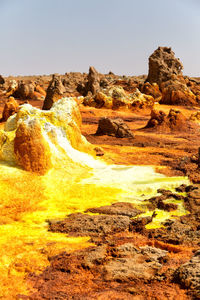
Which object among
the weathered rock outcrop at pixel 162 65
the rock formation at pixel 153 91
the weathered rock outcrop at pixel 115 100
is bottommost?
the weathered rock outcrop at pixel 115 100

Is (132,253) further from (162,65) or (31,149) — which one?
(162,65)

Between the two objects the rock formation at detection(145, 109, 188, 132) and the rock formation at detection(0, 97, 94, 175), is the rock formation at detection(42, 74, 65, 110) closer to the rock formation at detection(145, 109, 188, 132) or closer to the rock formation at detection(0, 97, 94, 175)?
the rock formation at detection(145, 109, 188, 132)

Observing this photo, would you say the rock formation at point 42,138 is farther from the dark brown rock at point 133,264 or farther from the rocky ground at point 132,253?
the dark brown rock at point 133,264

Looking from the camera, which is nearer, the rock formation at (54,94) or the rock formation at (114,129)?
the rock formation at (114,129)

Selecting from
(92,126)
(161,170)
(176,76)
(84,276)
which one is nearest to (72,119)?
(161,170)

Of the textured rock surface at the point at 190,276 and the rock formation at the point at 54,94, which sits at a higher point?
the rock formation at the point at 54,94

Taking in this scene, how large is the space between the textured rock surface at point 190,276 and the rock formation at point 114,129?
1095cm

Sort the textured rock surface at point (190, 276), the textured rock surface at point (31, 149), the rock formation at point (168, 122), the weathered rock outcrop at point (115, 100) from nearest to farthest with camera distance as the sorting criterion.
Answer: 1. the textured rock surface at point (190, 276)
2. the textured rock surface at point (31, 149)
3. the rock formation at point (168, 122)
4. the weathered rock outcrop at point (115, 100)

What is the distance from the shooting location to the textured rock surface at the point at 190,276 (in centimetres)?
302

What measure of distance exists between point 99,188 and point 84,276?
10.7 ft

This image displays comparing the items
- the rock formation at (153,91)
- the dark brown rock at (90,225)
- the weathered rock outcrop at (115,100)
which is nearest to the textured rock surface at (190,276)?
the dark brown rock at (90,225)

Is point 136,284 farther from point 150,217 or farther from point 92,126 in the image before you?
point 92,126

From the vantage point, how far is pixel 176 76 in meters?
30.1

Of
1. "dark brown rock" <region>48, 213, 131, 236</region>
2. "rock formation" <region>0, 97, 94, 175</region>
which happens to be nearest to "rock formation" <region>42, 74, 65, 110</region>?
"rock formation" <region>0, 97, 94, 175</region>
